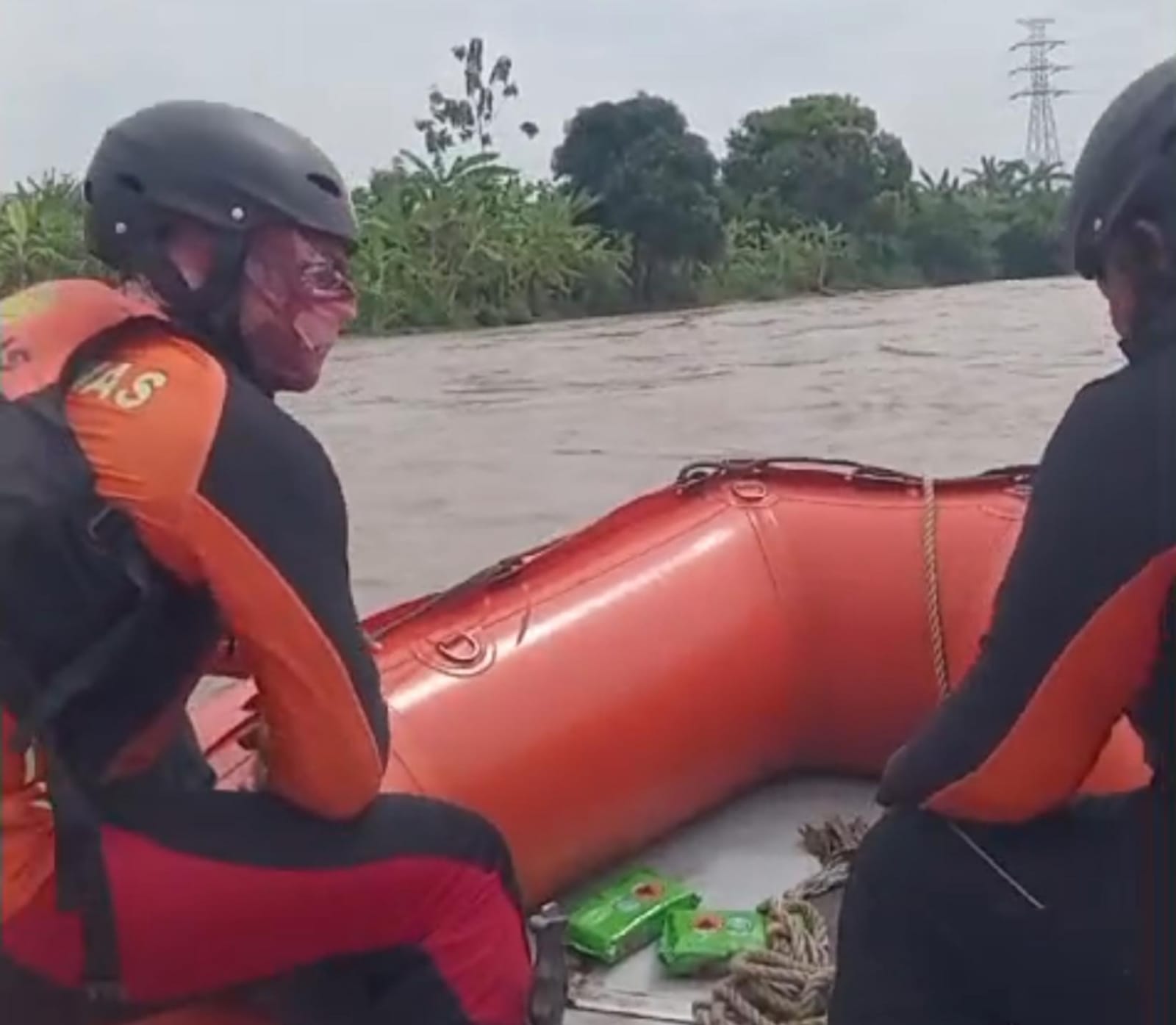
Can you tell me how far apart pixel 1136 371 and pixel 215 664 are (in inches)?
27.7

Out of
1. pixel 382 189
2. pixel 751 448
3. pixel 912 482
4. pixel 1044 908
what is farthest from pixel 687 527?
pixel 382 189

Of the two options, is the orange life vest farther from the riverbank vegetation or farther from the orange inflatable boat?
the riverbank vegetation

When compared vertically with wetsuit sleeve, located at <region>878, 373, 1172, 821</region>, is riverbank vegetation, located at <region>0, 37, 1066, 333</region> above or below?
below

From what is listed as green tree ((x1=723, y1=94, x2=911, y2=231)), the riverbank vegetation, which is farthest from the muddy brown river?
green tree ((x1=723, y1=94, x2=911, y2=231))

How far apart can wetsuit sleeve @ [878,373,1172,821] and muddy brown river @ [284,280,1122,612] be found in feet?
7.49

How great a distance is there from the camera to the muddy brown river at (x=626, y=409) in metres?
6.71

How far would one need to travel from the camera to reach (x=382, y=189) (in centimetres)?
1845

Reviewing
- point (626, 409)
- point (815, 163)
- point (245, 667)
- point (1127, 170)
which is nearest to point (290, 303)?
point (245, 667)

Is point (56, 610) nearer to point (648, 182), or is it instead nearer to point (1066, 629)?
point (1066, 629)

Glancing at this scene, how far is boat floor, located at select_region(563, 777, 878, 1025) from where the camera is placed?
7.16ft

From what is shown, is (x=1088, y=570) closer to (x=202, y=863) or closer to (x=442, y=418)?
(x=202, y=863)

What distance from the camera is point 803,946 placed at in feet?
7.25

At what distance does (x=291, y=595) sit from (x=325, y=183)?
0.36 meters

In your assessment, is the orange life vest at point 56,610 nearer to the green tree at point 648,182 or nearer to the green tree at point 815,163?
the green tree at point 648,182
